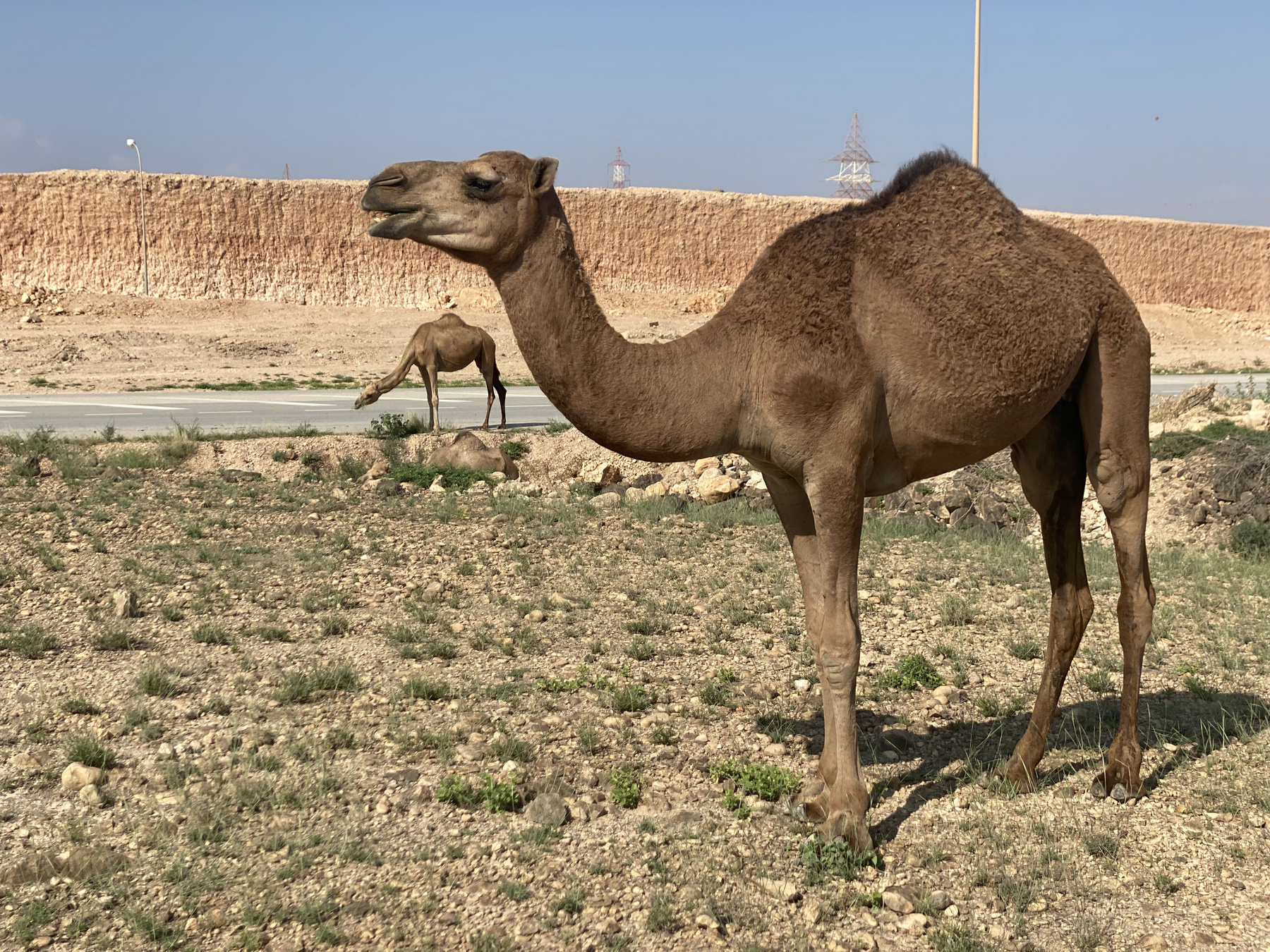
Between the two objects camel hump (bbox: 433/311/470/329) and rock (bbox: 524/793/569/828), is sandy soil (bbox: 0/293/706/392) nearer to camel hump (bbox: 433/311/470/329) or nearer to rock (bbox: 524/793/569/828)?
camel hump (bbox: 433/311/470/329)

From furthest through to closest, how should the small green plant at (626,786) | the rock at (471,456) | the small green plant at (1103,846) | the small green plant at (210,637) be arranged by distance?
the rock at (471,456)
the small green plant at (210,637)
the small green plant at (626,786)
the small green plant at (1103,846)

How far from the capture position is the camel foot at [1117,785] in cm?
526

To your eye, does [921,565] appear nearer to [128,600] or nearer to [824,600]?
[824,600]

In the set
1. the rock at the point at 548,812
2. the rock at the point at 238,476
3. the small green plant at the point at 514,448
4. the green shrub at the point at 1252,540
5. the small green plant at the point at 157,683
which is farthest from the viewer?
the small green plant at the point at 514,448

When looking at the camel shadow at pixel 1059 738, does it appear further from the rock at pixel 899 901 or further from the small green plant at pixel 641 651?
the small green plant at pixel 641 651

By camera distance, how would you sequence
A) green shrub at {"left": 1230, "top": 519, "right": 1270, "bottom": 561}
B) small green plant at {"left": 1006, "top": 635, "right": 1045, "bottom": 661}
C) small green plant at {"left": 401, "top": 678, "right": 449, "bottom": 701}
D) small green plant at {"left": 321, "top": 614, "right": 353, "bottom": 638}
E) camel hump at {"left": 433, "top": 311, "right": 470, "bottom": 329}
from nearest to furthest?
small green plant at {"left": 401, "top": 678, "right": 449, "bottom": 701} < small green plant at {"left": 1006, "top": 635, "right": 1045, "bottom": 661} < small green plant at {"left": 321, "top": 614, "right": 353, "bottom": 638} < green shrub at {"left": 1230, "top": 519, "right": 1270, "bottom": 561} < camel hump at {"left": 433, "top": 311, "right": 470, "bottom": 329}

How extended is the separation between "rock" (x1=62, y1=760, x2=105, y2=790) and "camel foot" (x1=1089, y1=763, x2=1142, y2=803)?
15.9 feet

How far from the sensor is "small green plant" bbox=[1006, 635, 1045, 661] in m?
7.26

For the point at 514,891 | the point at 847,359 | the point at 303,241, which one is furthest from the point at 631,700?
the point at 303,241

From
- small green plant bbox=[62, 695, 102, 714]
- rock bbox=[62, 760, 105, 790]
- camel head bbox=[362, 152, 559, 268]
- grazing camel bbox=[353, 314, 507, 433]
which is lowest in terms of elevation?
rock bbox=[62, 760, 105, 790]

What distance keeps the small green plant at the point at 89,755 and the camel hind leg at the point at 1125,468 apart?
4.89 m

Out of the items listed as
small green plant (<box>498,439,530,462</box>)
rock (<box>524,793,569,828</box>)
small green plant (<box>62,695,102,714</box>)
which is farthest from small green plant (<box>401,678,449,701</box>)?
small green plant (<box>498,439,530,462</box>)

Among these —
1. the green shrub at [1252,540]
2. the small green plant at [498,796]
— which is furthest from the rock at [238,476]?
the green shrub at [1252,540]

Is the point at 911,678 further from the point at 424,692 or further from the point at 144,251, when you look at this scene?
the point at 144,251
